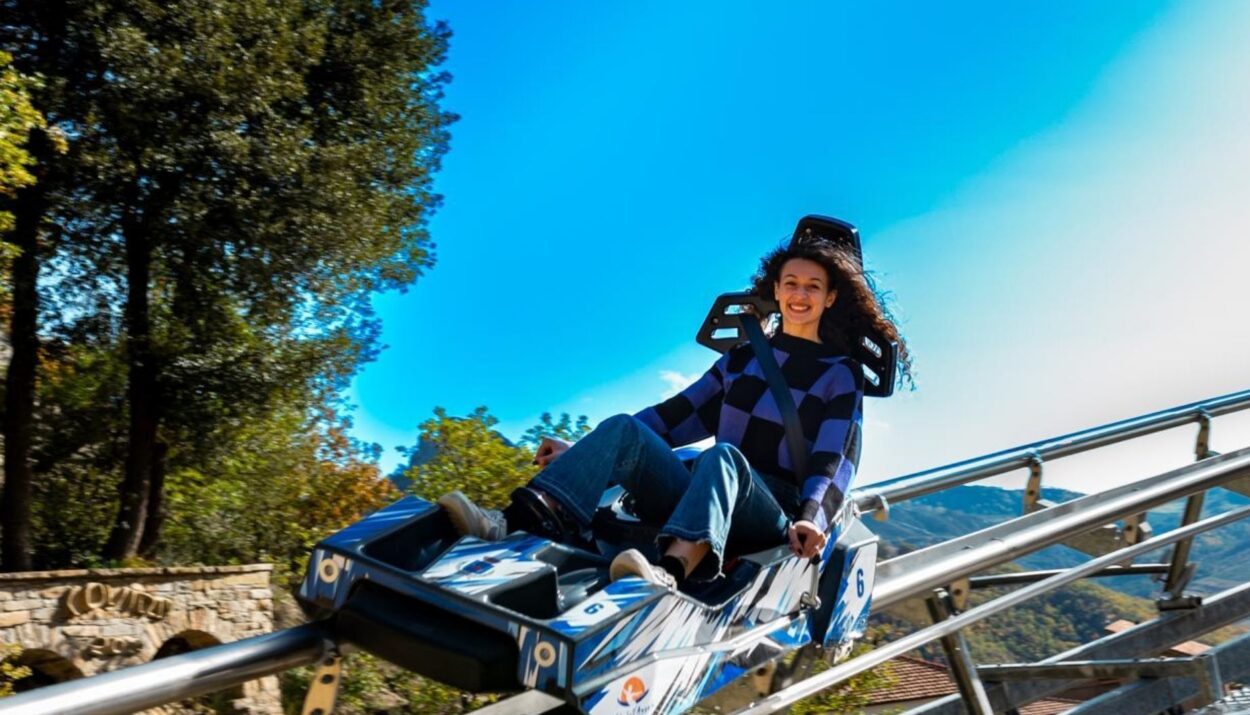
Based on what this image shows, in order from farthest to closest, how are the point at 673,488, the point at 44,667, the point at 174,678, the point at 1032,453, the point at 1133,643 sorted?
the point at 44,667, the point at 1133,643, the point at 1032,453, the point at 673,488, the point at 174,678

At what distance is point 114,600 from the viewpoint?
9641 millimetres

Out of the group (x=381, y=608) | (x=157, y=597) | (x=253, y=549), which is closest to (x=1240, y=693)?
(x=381, y=608)

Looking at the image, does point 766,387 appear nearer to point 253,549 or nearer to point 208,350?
point 208,350

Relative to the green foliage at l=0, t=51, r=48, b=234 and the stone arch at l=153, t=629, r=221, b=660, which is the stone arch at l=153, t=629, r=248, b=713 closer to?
the stone arch at l=153, t=629, r=221, b=660

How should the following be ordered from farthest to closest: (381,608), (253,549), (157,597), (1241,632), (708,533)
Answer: (253,549), (157,597), (1241,632), (708,533), (381,608)

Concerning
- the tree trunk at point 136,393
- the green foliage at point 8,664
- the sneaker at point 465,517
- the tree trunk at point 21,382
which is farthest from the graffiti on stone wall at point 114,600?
the sneaker at point 465,517

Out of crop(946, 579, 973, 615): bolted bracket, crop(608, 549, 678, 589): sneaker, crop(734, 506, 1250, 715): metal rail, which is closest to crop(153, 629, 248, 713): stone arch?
crop(946, 579, 973, 615): bolted bracket

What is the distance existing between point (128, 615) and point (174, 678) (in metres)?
9.28

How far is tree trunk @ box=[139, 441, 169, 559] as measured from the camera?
1122 cm

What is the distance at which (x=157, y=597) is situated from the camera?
991 cm

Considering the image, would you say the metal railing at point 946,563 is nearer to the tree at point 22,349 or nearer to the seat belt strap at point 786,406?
the seat belt strap at point 786,406

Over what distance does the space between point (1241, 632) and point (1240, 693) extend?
1.53 ft

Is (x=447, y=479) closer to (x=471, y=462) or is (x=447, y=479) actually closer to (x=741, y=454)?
(x=471, y=462)

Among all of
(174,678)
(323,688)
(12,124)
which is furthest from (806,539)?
(12,124)
